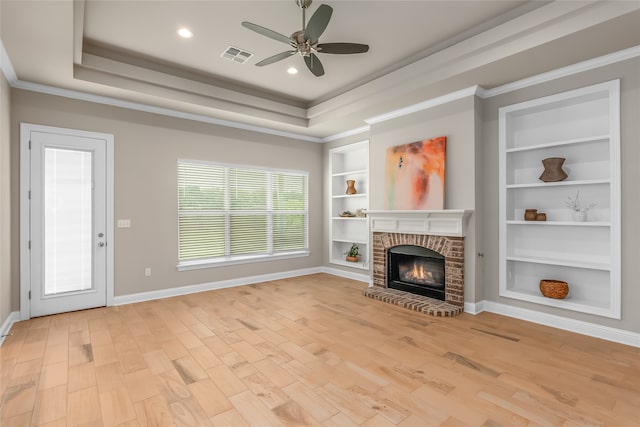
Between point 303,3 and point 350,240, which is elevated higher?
point 303,3

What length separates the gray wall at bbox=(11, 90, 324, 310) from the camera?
4152 millimetres

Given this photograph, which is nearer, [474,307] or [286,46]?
[286,46]

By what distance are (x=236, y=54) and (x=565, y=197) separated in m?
4.38

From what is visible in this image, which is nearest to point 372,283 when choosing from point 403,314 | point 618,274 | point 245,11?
point 403,314

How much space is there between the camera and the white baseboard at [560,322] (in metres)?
3.27

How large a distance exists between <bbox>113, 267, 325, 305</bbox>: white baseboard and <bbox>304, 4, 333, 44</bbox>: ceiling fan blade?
419 centimetres

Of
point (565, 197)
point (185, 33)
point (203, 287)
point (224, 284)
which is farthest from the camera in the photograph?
point (224, 284)

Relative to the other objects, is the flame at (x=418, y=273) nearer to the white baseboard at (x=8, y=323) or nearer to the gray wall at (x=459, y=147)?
the gray wall at (x=459, y=147)

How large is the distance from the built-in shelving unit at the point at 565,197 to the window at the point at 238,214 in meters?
3.87

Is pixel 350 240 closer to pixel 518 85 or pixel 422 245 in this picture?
pixel 422 245

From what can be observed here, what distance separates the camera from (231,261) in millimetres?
5727

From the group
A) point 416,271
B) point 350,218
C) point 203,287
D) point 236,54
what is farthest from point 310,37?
point 203,287

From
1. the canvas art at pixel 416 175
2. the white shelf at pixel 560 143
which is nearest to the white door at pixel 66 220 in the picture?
the canvas art at pixel 416 175

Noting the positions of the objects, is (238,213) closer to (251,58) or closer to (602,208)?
(251,58)
